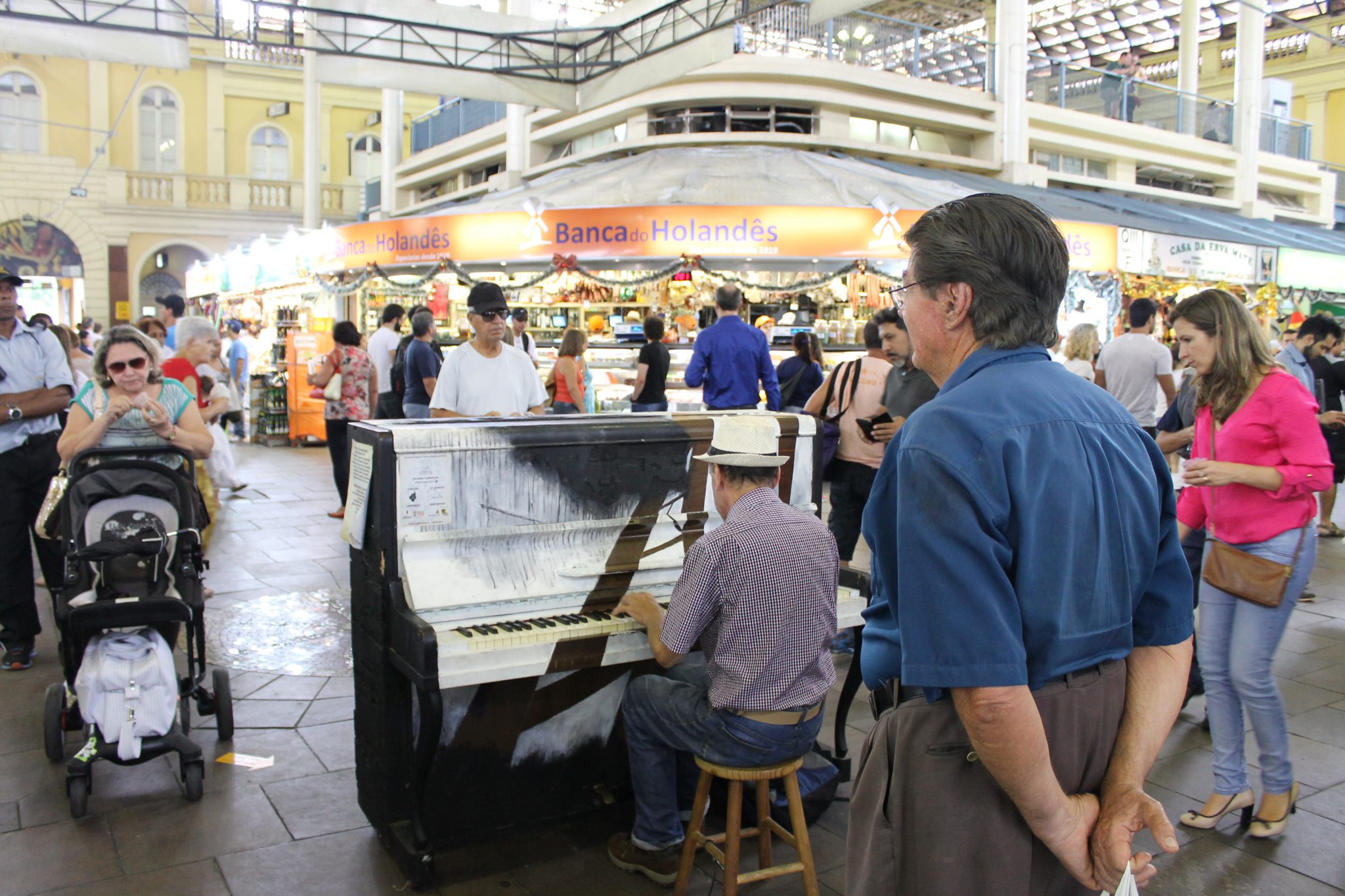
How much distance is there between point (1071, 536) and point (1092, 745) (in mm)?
387

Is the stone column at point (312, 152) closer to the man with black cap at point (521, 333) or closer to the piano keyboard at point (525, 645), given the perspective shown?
the man with black cap at point (521, 333)

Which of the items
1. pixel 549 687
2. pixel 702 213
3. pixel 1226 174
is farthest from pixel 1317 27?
pixel 549 687

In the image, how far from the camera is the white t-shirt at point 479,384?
18.4ft

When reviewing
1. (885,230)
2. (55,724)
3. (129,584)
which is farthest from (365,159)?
(55,724)

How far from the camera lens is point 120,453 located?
422 centimetres

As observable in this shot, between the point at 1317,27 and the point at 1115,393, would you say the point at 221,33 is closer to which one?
the point at 1115,393

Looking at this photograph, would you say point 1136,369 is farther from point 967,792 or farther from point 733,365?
point 967,792

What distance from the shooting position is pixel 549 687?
140 inches

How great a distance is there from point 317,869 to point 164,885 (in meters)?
0.45

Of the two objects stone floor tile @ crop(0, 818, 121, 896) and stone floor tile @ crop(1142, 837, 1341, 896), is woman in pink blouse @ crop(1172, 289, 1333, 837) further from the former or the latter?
stone floor tile @ crop(0, 818, 121, 896)

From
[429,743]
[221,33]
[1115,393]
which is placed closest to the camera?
[429,743]

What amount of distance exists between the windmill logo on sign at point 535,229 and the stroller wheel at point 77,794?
34.8ft

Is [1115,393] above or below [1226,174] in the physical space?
below

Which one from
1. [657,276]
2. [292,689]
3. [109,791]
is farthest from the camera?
[657,276]
